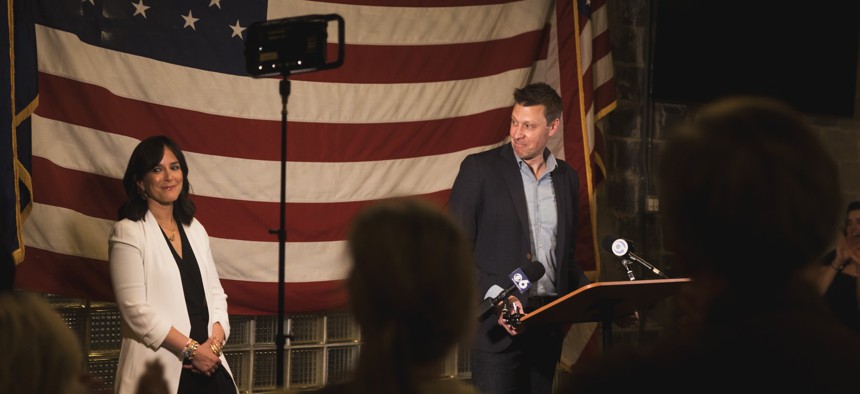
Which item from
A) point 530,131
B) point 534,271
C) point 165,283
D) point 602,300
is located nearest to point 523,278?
point 534,271

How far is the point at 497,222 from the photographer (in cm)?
361

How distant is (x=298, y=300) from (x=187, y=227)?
2.77 feet

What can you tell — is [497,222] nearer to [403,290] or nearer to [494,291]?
[494,291]

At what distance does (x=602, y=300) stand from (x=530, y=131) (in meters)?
0.82

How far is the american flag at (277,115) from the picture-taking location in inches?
145

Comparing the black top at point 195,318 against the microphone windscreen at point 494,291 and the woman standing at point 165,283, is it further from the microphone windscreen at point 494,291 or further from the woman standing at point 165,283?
the microphone windscreen at point 494,291

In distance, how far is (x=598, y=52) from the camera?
5.05m

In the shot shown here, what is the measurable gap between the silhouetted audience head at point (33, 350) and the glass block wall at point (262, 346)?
2751 millimetres

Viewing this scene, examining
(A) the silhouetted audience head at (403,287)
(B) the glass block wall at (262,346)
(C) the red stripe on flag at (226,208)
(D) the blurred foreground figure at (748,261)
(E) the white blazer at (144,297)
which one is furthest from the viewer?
(B) the glass block wall at (262,346)

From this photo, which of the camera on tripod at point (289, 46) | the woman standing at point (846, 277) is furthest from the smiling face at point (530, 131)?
the woman standing at point (846, 277)

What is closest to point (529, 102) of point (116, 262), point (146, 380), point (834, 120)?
point (116, 262)

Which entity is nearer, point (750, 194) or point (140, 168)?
point (750, 194)

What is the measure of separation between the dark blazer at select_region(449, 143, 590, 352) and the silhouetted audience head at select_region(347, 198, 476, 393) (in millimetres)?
2322

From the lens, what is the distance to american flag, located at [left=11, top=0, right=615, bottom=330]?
369 centimetres
